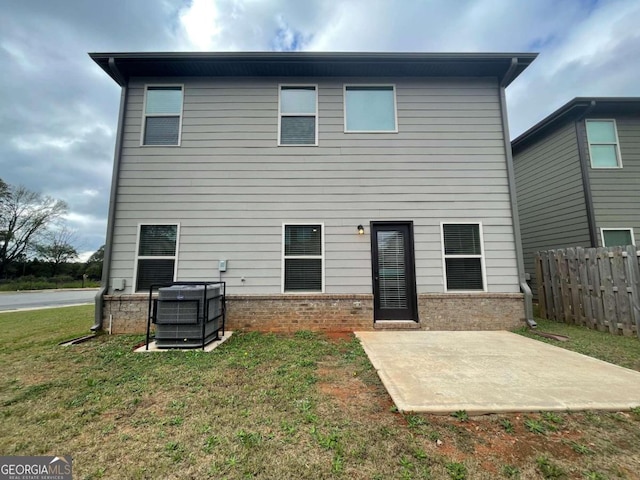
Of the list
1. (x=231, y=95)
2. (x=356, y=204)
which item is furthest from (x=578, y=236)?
(x=231, y=95)

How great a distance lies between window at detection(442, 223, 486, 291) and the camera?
5609 mm

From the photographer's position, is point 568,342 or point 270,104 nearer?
point 568,342

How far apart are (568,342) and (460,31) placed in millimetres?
10400

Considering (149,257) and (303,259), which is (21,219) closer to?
(149,257)

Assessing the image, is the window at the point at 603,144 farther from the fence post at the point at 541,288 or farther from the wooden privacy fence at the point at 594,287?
the wooden privacy fence at the point at 594,287

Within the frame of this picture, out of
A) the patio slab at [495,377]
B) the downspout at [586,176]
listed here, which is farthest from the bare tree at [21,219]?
the downspout at [586,176]

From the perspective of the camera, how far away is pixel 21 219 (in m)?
30.1

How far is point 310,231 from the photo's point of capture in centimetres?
570

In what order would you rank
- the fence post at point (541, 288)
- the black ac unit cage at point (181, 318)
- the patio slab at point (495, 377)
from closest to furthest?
the patio slab at point (495, 377)
the black ac unit cage at point (181, 318)
the fence post at point (541, 288)

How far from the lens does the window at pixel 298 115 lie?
235 inches

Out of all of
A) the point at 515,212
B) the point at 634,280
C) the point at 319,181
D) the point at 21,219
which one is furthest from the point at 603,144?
the point at 21,219

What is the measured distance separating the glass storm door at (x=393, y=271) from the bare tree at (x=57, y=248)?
40863mm

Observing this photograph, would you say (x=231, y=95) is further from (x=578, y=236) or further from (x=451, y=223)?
(x=578, y=236)

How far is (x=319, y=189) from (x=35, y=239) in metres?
40.9
